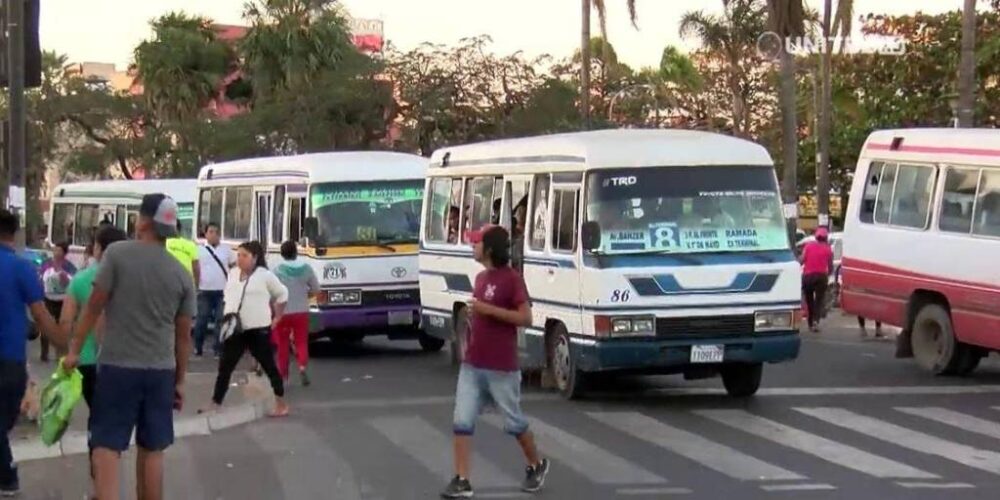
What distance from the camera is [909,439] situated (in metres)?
12.7

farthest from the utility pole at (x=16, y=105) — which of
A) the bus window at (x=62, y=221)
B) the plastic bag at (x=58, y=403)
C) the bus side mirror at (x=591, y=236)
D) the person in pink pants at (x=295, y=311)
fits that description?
the bus window at (x=62, y=221)

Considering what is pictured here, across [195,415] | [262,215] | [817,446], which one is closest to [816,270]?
[262,215]

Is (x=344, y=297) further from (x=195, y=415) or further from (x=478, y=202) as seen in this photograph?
(x=195, y=415)

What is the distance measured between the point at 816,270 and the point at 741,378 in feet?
32.0

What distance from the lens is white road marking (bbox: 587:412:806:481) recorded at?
35.9 feet

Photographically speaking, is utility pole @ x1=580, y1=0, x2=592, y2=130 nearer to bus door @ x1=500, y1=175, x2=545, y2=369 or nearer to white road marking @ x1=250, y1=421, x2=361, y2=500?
bus door @ x1=500, y1=175, x2=545, y2=369

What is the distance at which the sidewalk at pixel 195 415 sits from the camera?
39.5 ft

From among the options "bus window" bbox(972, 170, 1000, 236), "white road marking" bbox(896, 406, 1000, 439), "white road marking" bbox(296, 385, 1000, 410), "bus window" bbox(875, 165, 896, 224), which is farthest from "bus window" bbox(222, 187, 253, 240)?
"white road marking" bbox(896, 406, 1000, 439)

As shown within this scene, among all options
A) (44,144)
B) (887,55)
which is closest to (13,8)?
(887,55)

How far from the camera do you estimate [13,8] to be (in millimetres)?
15750

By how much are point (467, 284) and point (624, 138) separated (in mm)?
3392

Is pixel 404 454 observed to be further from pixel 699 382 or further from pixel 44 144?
pixel 44 144

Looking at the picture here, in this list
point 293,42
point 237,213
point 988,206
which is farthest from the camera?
point 293,42

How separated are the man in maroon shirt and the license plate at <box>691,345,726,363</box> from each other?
4607 mm
